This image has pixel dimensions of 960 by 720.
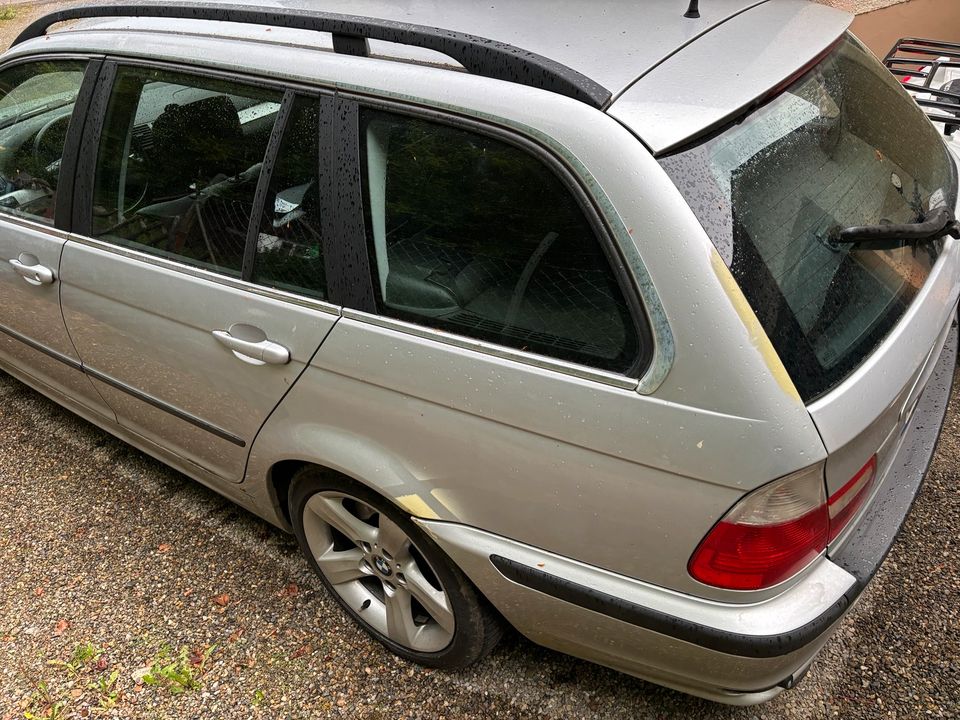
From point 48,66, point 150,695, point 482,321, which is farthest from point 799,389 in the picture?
point 48,66

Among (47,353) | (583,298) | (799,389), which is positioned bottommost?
(47,353)

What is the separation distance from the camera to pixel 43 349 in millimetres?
2957

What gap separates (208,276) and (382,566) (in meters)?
0.92

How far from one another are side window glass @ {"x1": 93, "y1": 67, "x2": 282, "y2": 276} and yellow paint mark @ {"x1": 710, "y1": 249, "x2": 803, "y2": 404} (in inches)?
46.3

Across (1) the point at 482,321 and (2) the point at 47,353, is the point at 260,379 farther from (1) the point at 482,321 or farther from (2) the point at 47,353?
(2) the point at 47,353

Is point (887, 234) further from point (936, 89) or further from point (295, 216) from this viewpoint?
point (936, 89)

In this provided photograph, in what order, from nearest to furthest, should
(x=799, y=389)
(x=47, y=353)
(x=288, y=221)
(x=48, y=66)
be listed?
(x=799, y=389) → (x=288, y=221) → (x=48, y=66) → (x=47, y=353)

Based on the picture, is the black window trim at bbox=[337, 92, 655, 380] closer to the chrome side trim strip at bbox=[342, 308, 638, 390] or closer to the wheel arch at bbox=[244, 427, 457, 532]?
the chrome side trim strip at bbox=[342, 308, 638, 390]

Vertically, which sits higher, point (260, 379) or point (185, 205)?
point (185, 205)

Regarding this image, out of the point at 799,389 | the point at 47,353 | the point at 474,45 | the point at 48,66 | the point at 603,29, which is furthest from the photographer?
the point at 47,353

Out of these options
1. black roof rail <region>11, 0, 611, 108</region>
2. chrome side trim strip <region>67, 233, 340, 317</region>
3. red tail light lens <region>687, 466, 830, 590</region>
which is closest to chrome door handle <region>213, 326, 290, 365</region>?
chrome side trim strip <region>67, 233, 340, 317</region>

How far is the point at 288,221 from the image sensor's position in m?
2.01

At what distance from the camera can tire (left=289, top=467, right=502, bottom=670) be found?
2031 millimetres

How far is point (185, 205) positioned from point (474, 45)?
104 cm
